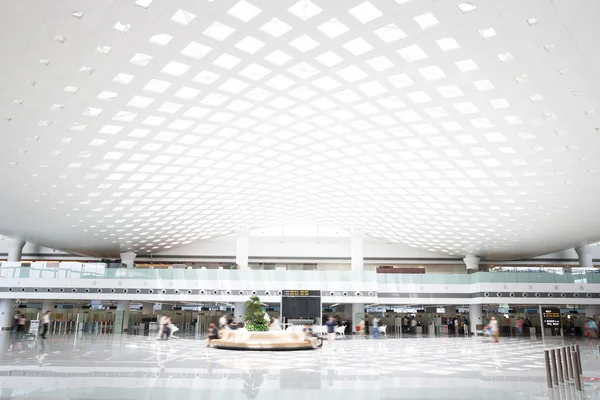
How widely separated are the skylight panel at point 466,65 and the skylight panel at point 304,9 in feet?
18.7

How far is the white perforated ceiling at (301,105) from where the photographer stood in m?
13.4

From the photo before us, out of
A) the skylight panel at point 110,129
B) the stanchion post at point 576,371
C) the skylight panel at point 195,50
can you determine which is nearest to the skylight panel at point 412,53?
the skylight panel at point 195,50

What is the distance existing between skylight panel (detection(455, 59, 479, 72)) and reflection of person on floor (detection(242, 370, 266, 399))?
1290 cm

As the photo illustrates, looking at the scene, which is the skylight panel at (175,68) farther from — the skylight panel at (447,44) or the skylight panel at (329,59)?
the skylight panel at (447,44)

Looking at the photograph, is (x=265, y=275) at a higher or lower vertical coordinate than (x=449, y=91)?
lower

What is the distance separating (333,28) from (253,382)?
39.0 ft

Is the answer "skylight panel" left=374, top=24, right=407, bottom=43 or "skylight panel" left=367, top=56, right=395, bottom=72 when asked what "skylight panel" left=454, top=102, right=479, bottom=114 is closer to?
"skylight panel" left=367, top=56, right=395, bottom=72

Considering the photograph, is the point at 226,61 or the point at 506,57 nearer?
the point at 506,57

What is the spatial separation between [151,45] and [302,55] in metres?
5.50

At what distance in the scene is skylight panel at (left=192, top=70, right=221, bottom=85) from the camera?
59.5 feet

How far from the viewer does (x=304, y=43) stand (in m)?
16.4

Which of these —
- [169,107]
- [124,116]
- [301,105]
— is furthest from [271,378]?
[124,116]

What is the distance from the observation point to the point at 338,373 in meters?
14.8

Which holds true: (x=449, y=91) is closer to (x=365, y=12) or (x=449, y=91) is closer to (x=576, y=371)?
(x=365, y=12)
